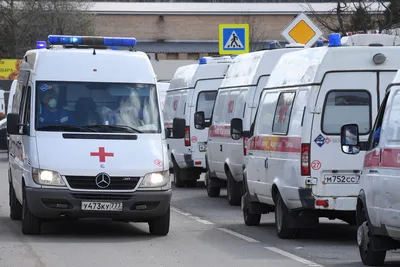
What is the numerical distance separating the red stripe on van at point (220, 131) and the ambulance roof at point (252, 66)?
0.81m

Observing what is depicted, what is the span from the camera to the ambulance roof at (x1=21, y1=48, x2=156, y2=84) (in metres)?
16.3

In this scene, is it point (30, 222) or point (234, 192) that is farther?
point (234, 192)

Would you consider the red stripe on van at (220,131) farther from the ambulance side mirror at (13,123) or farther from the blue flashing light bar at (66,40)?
the ambulance side mirror at (13,123)

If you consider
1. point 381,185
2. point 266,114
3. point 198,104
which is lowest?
point 381,185

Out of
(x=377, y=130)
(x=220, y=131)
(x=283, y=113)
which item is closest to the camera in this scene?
(x=377, y=130)

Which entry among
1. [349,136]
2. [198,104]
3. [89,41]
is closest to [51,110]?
[89,41]

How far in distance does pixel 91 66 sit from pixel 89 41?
90 centimetres

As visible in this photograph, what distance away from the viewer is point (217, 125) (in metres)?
23.0

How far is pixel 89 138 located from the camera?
15.7m

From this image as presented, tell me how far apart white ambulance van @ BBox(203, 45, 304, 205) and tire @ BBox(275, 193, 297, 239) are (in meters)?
4.63

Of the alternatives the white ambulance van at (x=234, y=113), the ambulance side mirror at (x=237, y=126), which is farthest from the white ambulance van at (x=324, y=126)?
the white ambulance van at (x=234, y=113)

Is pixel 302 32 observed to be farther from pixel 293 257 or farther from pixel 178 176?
pixel 293 257

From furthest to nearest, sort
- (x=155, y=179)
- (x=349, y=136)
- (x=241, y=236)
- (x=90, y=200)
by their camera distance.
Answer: (x=241, y=236) < (x=155, y=179) < (x=90, y=200) < (x=349, y=136)

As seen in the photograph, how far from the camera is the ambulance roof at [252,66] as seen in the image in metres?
Answer: 20.1
